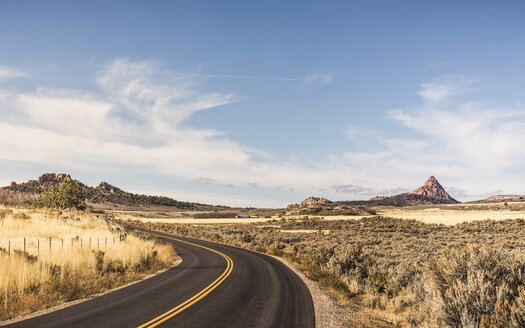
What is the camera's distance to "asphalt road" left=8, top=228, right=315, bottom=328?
29.3 feet

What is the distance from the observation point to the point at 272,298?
12438 millimetres

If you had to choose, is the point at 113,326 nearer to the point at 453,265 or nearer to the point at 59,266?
the point at 59,266

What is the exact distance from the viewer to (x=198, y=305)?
35.4ft

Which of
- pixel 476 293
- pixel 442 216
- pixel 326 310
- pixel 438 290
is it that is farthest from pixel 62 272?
pixel 442 216

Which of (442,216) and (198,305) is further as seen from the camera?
(442,216)

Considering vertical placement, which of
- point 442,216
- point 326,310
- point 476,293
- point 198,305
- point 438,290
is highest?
point 476,293

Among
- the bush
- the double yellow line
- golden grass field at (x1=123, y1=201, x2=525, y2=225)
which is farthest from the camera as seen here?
golden grass field at (x1=123, y1=201, x2=525, y2=225)

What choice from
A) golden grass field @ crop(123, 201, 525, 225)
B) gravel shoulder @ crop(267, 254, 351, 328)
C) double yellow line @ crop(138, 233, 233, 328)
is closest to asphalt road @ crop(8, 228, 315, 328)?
double yellow line @ crop(138, 233, 233, 328)

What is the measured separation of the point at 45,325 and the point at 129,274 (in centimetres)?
825

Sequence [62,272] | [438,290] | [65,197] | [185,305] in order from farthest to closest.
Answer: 1. [65,197]
2. [62,272]
3. [185,305]
4. [438,290]

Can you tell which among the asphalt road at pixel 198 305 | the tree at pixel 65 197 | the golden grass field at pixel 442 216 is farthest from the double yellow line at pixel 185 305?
the tree at pixel 65 197

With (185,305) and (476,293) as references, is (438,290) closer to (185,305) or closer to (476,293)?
(476,293)

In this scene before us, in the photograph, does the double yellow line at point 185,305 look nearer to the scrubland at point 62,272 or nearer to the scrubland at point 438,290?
the scrubland at point 62,272

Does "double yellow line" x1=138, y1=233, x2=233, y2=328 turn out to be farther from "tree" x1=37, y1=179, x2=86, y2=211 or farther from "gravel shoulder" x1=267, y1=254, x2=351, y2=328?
"tree" x1=37, y1=179, x2=86, y2=211
